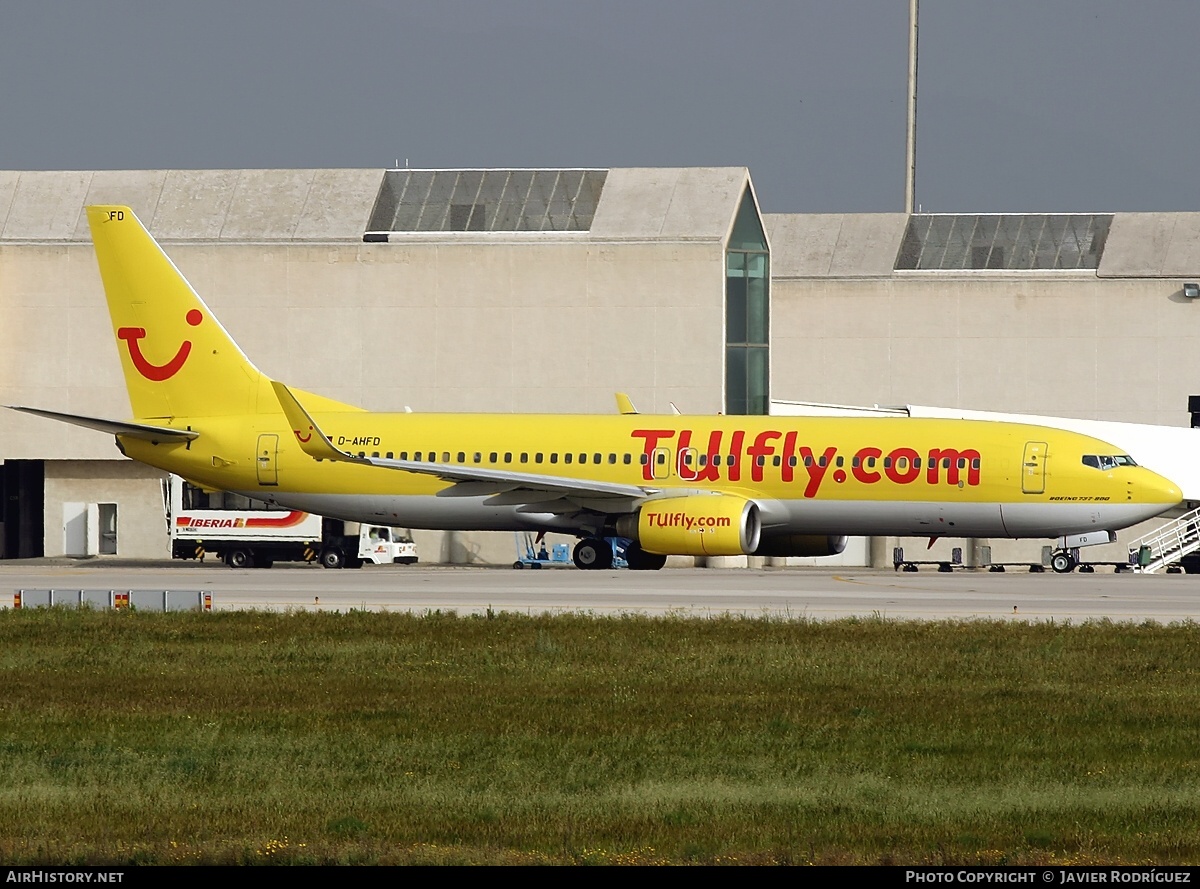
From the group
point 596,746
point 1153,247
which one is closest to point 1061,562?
point 1153,247

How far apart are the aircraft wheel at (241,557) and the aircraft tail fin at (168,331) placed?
7467mm

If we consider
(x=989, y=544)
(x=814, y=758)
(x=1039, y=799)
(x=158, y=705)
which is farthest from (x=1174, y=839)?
(x=989, y=544)

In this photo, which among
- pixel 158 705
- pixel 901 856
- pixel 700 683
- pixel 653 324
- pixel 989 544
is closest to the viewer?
pixel 901 856

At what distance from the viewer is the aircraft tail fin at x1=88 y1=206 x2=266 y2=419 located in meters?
47.4

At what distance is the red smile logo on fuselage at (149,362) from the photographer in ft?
156

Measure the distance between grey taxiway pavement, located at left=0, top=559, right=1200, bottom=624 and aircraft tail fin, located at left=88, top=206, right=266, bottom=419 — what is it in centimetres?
584

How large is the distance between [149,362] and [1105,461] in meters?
25.0

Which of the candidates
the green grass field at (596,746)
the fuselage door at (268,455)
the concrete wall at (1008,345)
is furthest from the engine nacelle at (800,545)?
the concrete wall at (1008,345)

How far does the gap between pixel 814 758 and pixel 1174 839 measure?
383 centimetres

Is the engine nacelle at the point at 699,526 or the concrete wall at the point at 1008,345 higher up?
the concrete wall at the point at 1008,345

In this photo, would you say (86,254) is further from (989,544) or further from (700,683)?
(700,683)

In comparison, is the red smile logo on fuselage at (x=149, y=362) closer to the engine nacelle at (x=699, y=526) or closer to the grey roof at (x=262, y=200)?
the engine nacelle at (x=699, y=526)

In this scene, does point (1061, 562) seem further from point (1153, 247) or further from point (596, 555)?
point (1153, 247)

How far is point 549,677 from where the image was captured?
20.4 meters
